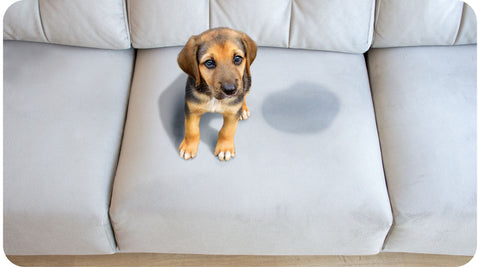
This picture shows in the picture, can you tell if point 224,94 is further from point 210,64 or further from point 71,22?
point 71,22

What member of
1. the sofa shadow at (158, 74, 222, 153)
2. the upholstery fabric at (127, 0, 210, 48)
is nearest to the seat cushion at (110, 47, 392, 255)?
the sofa shadow at (158, 74, 222, 153)

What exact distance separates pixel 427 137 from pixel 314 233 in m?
0.63

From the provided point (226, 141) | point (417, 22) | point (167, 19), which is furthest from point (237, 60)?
point (417, 22)

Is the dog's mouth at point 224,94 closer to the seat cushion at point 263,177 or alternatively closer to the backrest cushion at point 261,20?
the seat cushion at point 263,177

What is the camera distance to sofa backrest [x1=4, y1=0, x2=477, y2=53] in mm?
1659

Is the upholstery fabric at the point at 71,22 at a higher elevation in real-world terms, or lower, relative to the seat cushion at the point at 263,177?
higher

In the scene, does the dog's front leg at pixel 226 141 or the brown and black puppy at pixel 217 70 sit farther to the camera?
the dog's front leg at pixel 226 141

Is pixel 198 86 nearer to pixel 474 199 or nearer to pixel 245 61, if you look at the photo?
pixel 245 61

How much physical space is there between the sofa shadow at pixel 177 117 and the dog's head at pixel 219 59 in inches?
14.0

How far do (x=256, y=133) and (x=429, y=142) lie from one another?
724 mm

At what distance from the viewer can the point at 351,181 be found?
142cm

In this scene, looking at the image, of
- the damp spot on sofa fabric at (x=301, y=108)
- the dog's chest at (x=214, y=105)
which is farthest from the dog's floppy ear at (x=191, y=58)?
the damp spot on sofa fabric at (x=301, y=108)

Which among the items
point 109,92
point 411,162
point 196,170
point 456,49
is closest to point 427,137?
point 411,162

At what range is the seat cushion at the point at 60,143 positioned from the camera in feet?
4.47
